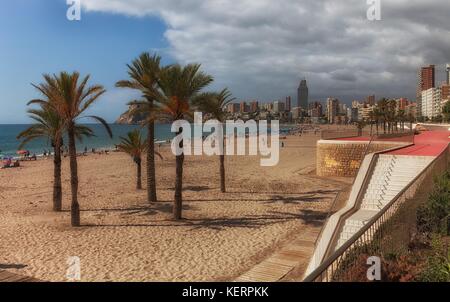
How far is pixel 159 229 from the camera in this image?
45.2 ft

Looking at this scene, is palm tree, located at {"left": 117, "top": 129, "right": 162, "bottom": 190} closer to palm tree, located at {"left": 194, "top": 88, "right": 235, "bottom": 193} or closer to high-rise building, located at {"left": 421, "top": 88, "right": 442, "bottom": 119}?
palm tree, located at {"left": 194, "top": 88, "right": 235, "bottom": 193}

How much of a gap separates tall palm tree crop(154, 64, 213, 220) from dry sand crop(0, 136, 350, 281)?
230 cm

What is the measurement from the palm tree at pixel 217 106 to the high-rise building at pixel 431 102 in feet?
501

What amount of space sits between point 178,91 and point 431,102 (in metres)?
187

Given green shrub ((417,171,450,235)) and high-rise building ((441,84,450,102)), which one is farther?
high-rise building ((441,84,450,102))

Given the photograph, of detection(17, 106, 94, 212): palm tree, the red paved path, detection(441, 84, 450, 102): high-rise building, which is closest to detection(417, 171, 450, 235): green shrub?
the red paved path

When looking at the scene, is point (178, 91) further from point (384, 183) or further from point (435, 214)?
point (435, 214)

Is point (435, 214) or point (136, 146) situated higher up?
point (136, 146)

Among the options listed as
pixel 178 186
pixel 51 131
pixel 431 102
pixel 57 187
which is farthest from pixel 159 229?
pixel 431 102

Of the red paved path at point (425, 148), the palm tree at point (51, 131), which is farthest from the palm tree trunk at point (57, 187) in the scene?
the red paved path at point (425, 148)

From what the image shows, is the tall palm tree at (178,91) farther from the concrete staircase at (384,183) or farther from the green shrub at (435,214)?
the green shrub at (435,214)

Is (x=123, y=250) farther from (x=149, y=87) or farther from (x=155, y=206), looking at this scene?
(x=149, y=87)

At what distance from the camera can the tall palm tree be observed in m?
14.3

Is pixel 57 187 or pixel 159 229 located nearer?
pixel 159 229
